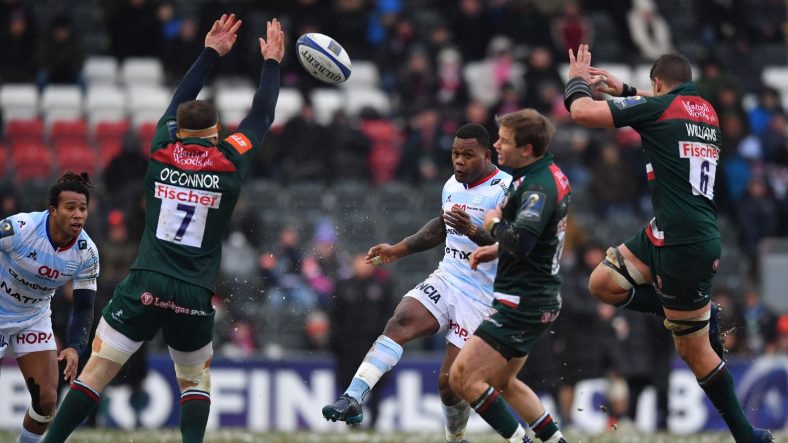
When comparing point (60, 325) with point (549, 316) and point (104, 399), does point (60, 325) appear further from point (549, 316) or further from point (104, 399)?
point (549, 316)

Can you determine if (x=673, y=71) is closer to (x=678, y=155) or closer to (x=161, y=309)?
(x=678, y=155)

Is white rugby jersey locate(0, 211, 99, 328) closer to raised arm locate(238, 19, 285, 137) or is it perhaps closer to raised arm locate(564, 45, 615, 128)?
raised arm locate(238, 19, 285, 137)

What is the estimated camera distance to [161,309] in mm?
10406

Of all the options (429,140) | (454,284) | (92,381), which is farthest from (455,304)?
(429,140)

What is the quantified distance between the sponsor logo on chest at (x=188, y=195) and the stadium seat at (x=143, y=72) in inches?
515

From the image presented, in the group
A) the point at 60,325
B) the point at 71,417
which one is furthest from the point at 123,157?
the point at 71,417

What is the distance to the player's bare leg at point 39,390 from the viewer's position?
11.7 metres

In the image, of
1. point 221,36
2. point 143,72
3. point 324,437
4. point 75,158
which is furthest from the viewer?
point 143,72

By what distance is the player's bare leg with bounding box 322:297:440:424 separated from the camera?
11.0m

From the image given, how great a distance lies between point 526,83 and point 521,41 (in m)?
1.48

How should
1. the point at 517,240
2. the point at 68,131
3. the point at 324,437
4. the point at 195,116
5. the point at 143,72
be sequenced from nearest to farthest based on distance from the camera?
1. the point at 517,240
2. the point at 195,116
3. the point at 324,437
4. the point at 68,131
5. the point at 143,72

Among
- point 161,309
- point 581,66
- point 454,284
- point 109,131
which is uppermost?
point 581,66

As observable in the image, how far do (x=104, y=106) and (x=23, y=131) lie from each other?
4.79 feet

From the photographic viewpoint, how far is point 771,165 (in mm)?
22219
